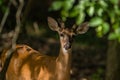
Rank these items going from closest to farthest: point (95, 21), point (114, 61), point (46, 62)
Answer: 1. point (95, 21)
2. point (46, 62)
3. point (114, 61)

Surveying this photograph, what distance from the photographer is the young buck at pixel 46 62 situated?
7617 millimetres

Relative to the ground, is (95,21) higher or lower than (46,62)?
higher

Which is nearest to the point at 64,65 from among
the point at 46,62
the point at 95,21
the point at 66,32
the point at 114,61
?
the point at 46,62

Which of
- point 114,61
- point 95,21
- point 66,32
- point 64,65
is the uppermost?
point 95,21

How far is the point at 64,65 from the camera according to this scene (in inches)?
302

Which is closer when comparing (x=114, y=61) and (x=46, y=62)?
(x=46, y=62)

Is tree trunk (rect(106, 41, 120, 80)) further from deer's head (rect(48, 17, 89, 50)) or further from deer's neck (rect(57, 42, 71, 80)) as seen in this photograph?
deer's neck (rect(57, 42, 71, 80))

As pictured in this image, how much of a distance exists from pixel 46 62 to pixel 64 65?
37 centimetres

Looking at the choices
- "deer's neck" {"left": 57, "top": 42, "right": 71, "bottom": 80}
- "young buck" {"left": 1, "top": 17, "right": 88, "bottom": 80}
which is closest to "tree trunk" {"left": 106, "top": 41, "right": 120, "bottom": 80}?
"young buck" {"left": 1, "top": 17, "right": 88, "bottom": 80}

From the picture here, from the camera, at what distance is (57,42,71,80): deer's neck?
7.61 meters

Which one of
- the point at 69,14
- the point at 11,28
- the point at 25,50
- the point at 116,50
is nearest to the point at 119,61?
the point at 116,50

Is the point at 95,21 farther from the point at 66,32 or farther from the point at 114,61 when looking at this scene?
the point at 114,61

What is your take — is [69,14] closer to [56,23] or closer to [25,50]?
[56,23]

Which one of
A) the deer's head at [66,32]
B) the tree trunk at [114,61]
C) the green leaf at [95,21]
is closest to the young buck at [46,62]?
the deer's head at [66,32]
